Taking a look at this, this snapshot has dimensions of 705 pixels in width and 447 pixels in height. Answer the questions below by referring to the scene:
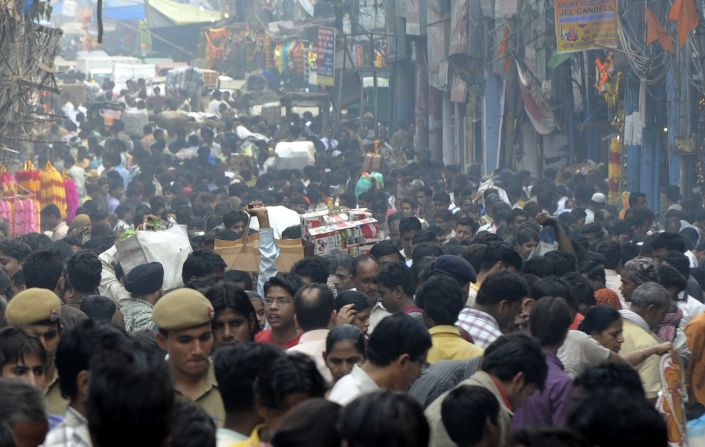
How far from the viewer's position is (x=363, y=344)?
242 inches

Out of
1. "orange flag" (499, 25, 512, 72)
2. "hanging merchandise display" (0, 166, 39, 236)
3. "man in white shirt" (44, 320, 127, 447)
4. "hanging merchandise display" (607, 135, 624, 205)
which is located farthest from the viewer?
"orange flag" (499, 25, 512, 72)

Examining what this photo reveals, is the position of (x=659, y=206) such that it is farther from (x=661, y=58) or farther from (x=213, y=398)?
(x=213, y=398)

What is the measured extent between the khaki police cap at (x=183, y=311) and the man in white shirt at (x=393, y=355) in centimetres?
68

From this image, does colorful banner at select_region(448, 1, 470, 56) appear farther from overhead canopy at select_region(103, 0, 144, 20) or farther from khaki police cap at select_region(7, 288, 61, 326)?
overhead canopy at select_region(103, 0, 144, 20)

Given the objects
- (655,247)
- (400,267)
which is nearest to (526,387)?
(400,267)

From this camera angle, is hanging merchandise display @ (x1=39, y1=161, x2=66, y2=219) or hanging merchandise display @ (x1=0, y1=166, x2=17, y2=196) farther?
hanging merchandise display @ (x1=39, y1=161, x2=66, y2=219)

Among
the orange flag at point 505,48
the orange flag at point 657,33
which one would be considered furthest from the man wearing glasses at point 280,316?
the orange flag at point 505,48

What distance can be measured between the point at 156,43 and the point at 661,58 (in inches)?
1669

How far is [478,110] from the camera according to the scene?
93.7 ft

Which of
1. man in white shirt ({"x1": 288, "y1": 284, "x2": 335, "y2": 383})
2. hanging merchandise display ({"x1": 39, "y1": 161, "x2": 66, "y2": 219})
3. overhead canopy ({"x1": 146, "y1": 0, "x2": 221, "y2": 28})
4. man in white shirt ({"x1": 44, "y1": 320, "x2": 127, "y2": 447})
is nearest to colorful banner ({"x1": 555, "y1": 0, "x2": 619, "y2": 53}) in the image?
hanging merchandise display ({"x1": 39, "y1": 161, "x2": 66, "y2": 219})

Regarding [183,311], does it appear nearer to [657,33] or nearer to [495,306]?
[495,306]

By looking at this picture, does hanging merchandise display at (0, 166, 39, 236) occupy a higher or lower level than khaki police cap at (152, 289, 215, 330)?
lower

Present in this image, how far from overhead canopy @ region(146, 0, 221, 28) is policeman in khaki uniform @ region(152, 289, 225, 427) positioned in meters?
51.9

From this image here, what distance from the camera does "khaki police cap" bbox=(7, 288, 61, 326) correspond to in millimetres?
6273
